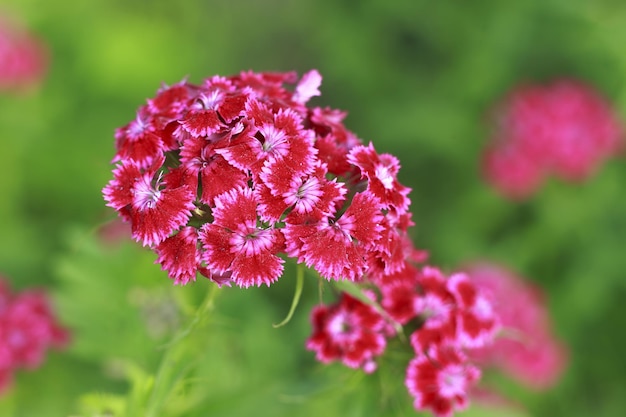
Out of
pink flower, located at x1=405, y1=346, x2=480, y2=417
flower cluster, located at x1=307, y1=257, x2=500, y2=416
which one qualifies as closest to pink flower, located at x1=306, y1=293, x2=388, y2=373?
flower cluster, located at x1=307, y1=257, x2=500, y2=416

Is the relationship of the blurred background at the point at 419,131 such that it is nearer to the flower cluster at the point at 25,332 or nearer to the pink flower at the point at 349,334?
the flower cluster at the point at 25,332

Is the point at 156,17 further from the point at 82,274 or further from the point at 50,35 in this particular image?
the point at 82,274

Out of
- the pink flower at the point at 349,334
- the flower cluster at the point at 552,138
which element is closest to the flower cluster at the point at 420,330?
the pink flower at the point at 349,334

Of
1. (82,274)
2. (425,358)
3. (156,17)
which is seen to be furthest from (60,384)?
(156,17)

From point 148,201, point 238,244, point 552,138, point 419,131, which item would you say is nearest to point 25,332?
point 148,201

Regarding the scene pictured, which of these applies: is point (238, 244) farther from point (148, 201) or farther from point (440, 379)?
point (440, 379)

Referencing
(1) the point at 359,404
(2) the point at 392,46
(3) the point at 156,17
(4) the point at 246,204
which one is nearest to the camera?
(4) the point at 246,204

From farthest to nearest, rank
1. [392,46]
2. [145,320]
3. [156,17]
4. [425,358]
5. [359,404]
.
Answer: [156,17] < [392,46] < [145,320] < [359,404] < [425,358]
